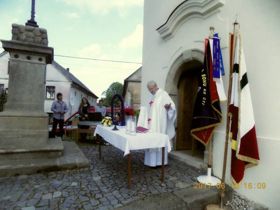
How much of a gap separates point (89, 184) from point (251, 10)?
12.8 ft

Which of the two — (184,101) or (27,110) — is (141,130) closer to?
(184,101)

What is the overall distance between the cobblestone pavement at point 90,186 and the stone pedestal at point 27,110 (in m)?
0.42

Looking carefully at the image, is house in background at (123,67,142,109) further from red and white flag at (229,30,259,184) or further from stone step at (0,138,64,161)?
red and white flag at (229,30,259,184)

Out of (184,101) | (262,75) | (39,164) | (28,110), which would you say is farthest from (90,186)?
(184,101)

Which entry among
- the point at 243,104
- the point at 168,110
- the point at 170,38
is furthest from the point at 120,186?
the point at 170,38

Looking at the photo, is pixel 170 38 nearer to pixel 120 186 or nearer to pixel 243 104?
pixel 243 104

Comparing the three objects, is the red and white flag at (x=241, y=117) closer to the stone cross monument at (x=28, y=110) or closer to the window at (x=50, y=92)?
the stone cross monument at (x=28, y=110)

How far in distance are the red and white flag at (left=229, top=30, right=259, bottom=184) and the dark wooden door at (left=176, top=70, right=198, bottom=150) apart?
8.14 ft

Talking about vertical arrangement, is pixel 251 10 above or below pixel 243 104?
above

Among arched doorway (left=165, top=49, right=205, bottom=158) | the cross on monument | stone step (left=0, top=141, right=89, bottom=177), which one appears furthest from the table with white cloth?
the cross on monument

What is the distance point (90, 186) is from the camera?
3.49 meters

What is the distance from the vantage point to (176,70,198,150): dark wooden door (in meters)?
5.79

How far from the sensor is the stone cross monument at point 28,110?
428 cm

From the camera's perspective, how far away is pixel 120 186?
351 cm
